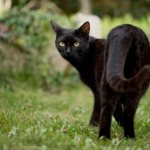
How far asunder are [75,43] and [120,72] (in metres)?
1.83

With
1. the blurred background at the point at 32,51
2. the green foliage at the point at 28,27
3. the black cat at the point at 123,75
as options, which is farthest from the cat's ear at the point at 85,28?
the green foliage at the point at 28,27

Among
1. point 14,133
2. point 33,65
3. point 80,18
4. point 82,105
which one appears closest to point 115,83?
point 14,133

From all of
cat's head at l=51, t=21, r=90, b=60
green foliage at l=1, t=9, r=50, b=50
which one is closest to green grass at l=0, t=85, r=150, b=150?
cat's head at l=51, t=21, r=90, b=60

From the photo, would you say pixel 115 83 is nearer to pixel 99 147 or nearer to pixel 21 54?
pixel 99 147

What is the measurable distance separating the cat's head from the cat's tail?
130 centimetres

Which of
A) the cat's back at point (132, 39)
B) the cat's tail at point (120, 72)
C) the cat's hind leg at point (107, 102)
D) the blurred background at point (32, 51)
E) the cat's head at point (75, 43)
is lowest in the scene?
the blurred background at point (32, 51)

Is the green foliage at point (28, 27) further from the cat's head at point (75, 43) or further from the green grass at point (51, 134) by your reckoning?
the cat's head at point (75, 43)

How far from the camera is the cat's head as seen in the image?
720 centimetres

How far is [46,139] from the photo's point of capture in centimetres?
548

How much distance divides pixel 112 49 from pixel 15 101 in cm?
356

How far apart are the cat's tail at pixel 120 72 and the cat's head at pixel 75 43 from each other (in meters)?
1.30

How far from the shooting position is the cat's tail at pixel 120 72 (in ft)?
17.3

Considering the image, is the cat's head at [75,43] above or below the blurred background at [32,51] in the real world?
above

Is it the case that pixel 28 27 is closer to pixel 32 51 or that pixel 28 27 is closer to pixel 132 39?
pixel 32 51
